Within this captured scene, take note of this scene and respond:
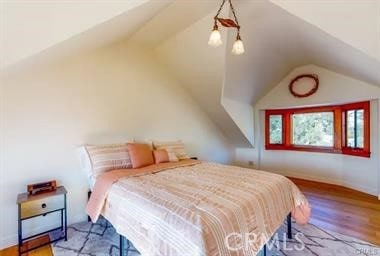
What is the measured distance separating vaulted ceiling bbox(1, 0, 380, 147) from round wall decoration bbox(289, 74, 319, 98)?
281 millimetres

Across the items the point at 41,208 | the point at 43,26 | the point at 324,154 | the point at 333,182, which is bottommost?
the point at 333,182

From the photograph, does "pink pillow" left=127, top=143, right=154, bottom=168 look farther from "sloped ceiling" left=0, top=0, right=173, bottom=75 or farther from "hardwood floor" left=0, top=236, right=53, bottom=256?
"sloped ceiling" left=0, top=0, right=173, bottom=75

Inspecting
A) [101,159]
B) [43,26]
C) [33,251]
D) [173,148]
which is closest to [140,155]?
[101,159]

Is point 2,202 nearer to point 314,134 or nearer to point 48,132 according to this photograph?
point 48,132

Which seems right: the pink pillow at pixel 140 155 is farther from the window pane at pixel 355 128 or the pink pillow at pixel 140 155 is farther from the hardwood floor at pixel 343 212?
the window pane at pixel 355 128

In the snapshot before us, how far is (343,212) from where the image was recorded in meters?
3.01

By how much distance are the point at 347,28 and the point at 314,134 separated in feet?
10.2

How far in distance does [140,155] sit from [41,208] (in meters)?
1.20

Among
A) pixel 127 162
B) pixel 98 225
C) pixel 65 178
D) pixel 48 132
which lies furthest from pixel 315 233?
pixel 48 132

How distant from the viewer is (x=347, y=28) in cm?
211

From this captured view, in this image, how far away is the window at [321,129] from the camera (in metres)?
3.97

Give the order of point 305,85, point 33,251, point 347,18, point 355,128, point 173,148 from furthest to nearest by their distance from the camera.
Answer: point 305,85
point 355,128
point 173,148
point 33,251
point 347,18

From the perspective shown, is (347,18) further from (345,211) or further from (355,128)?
(355,128)

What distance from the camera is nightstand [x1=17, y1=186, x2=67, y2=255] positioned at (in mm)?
2146
